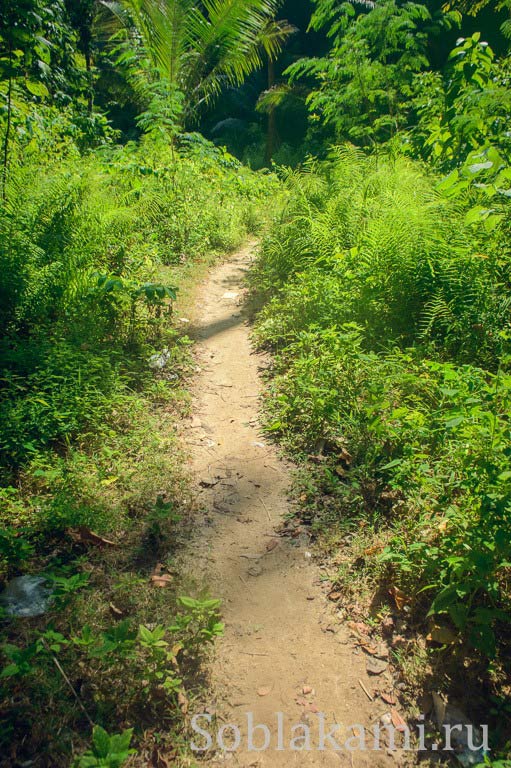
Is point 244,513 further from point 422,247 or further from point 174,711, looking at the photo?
point 422,247

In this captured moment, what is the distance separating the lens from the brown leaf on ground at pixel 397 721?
219 cm

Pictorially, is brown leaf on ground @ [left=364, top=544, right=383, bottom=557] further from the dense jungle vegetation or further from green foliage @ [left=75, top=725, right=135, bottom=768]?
green foliage @ [left=75, top=725, right=135, bottom=768]

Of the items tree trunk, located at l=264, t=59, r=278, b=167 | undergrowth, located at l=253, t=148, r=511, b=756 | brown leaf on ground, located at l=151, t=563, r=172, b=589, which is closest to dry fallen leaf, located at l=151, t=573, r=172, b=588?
brown leaf on ground, located at l=151, t=563, r=172, b=589

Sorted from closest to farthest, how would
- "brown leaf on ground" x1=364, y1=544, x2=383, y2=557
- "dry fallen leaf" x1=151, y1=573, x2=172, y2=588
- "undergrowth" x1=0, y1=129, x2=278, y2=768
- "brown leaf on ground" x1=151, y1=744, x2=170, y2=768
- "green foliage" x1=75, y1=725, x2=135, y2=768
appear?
"green foliage" x1=75, y1=725, x2=135, y2=768
"brown leaf on ground" x1=151, y1=744, x2=170, y2=768
"undergrowth" x1=0, y1=129, x2=278, y2=768
"dry fallen leaf" x1=151, y1=573, x2=172, y2=588
"brown leaf on ground" x1=364, y1=544, x2=383, y2=557

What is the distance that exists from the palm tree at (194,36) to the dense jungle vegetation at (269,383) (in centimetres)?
214

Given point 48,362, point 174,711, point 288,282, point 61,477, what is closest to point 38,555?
point 61,477

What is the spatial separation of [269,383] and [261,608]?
7.90 ft

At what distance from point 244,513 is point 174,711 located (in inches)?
53.2

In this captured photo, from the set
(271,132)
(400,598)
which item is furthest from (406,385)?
(271,132)

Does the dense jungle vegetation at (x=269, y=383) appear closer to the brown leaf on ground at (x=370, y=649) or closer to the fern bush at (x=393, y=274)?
the fern bush at (x=393, y=274)

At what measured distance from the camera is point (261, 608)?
8.98 ft

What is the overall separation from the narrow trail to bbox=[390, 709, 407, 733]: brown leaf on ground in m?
0.08

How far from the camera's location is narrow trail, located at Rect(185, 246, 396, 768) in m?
2.22

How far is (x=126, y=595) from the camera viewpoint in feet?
8.82
